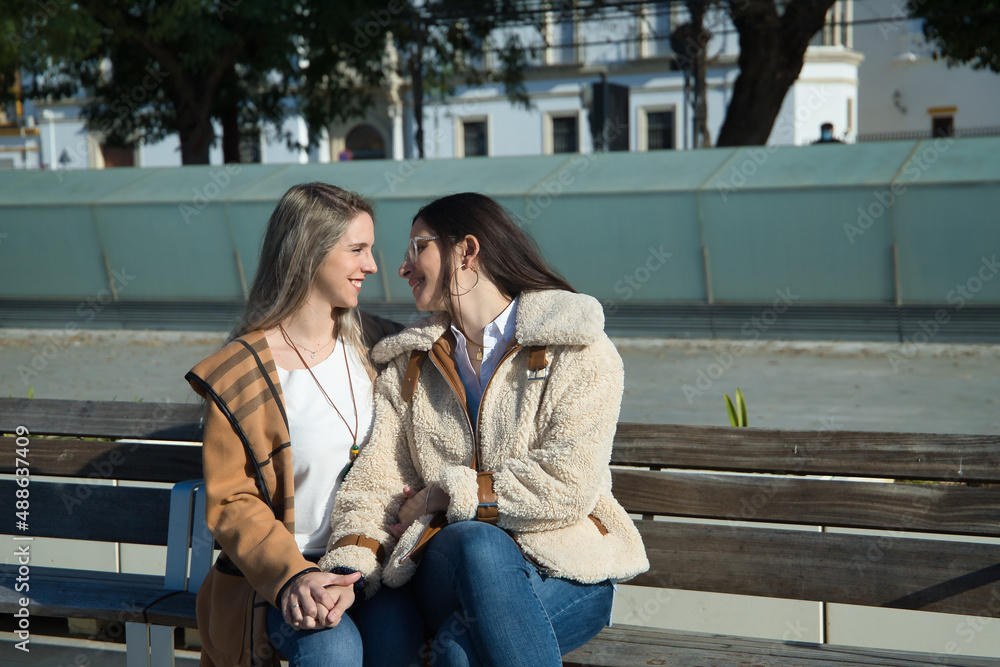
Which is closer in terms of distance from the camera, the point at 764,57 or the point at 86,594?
the point at 86,594

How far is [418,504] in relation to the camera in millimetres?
2729

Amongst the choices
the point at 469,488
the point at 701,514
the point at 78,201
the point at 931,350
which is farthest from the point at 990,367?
the point at 78,201

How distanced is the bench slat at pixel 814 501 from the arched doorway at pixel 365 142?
38941 mm

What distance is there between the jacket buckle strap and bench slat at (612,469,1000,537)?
0.49 m

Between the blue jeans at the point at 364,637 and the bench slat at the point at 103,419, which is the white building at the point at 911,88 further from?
the blue jeans at the point at 364,637

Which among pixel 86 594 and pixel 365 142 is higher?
pixel 365 142

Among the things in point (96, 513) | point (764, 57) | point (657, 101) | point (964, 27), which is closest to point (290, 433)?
point (96, 513)

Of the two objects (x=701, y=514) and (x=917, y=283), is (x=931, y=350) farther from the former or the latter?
(x=701, y=514)

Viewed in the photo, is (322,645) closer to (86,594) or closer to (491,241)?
(86,594)

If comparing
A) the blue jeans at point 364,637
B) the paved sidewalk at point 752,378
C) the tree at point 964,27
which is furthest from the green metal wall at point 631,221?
the blue jeans at point 364,637

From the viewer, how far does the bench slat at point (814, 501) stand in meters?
2.66

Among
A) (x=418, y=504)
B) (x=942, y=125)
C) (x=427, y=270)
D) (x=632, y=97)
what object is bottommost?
(x=418, y=504)

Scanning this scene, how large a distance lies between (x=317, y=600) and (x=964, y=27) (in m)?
13.4

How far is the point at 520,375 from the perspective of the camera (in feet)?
9.00
